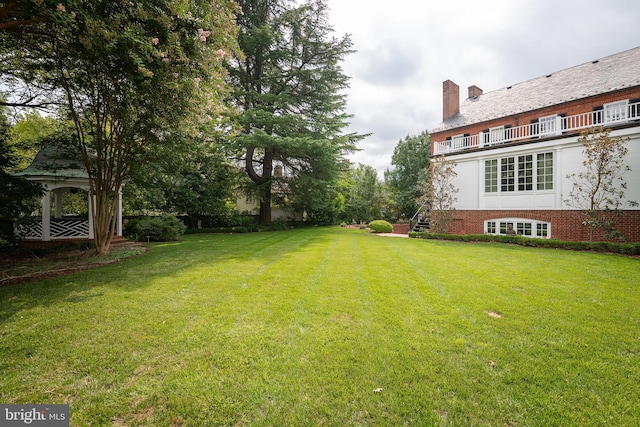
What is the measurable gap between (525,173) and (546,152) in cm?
119

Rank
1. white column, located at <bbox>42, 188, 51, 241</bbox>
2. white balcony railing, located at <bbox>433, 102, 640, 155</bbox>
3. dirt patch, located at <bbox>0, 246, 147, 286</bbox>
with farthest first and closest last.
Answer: white balcony railing, located at <bbox>433, 102, 640, 155</bbox>, white column, located at <bbox>42, 188, 51, 241</bbox>, dirt patch, located at <bbox>0, 246, 147, 286</bbox>

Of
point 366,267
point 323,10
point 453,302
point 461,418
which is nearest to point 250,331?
point 461,418

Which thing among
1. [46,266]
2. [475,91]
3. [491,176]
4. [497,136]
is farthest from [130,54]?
[475,91]

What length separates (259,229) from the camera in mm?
18750

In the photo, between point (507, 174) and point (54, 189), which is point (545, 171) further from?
point (54, 189)

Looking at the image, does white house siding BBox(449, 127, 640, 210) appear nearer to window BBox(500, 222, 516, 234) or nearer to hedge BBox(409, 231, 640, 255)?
window BBox(500, 222, 516, 234)

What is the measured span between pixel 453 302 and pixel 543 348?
4.52 ft

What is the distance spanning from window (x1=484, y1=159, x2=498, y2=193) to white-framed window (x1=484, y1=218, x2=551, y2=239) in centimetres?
168

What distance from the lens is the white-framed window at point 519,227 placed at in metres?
12.3

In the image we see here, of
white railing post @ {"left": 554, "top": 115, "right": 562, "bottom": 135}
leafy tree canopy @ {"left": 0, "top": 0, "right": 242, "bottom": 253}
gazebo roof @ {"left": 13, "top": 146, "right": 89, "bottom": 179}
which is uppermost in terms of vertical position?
white railing post @ {"left": 554, "top": 115, "right": 562, "bottom": 135}

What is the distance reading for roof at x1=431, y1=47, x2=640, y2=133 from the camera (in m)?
13.6

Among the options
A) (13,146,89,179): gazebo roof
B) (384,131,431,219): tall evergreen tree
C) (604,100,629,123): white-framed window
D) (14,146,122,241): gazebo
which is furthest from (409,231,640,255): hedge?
(13,146,89,179): gazebo roof

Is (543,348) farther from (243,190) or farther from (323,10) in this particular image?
(323,10)

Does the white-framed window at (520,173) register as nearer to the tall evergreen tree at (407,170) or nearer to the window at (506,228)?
the window at (506,228)
